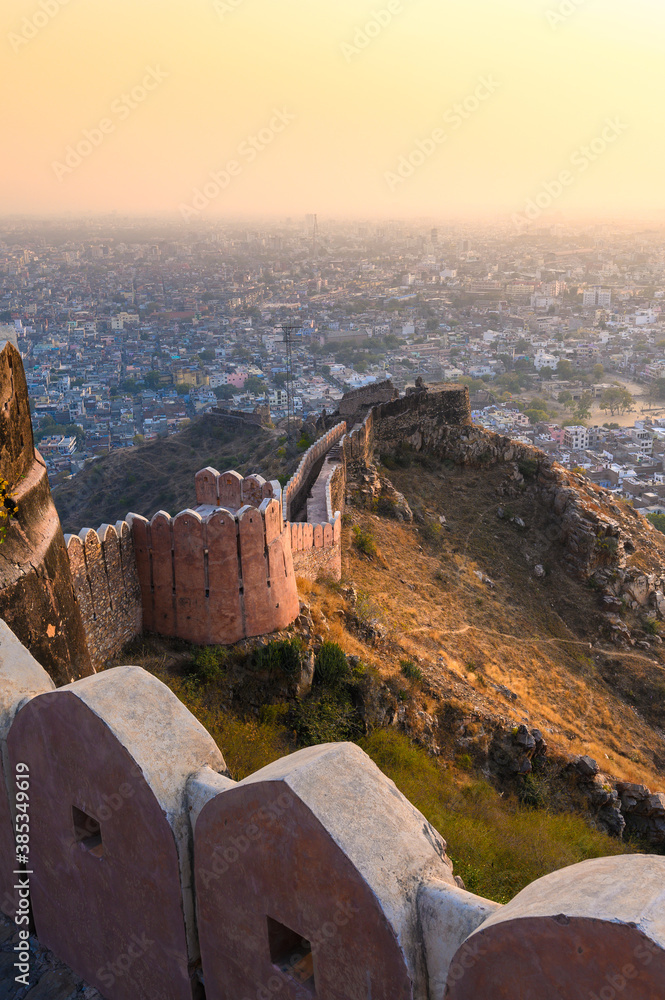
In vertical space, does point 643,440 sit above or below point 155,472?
below

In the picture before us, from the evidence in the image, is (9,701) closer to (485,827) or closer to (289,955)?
(289,955)

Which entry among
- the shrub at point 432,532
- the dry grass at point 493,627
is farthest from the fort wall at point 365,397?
the shrub at point 432,532

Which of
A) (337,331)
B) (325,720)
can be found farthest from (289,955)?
(337,331)

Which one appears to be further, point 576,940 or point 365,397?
point 365,397

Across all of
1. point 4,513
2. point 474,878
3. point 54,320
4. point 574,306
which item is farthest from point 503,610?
point 574,306

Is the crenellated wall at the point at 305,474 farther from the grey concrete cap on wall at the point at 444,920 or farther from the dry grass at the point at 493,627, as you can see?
the grey concrete cap on wall at the point at 444,920

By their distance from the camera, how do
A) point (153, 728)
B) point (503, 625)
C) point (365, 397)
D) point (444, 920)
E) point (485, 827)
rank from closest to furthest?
point (444, 920), point (153, 728), point (485, 827), point (503, 625), point (365, 397)

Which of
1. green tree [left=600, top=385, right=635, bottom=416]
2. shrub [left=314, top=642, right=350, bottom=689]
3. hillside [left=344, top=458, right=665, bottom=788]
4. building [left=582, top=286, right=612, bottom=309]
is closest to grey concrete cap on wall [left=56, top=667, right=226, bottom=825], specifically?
shrub [left=314, top=642, right=350, bottom=689]
